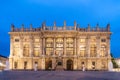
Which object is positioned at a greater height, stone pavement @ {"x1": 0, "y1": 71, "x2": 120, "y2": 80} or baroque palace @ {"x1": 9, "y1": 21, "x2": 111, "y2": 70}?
baroque palace @ {"x1": 9, "y1": 21, "x2": 111, "y2": 70}

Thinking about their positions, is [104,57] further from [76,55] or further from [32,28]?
[32,28]

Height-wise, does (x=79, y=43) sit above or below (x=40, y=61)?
above

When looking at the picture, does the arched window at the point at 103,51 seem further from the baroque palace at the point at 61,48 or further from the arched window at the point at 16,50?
the arched window at the point at 16,50

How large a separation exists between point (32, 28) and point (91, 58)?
18.7 metres

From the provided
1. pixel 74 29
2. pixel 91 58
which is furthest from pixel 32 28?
pixel 91 58

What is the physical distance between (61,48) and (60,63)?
169 inches

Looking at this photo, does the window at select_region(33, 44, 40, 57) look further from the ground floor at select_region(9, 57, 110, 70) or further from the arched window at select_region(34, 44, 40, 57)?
the ground floor at select_region(9, 57, 110, 70)

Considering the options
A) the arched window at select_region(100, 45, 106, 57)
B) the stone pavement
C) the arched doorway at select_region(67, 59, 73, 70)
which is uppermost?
the arched window at select_region(100, 45, 106, 57)

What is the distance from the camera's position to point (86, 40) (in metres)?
81.8

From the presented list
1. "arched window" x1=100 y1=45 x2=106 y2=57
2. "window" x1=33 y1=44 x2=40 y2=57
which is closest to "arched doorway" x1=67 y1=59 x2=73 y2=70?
"arched window" x1=100 y1=45 x2=106 y2=57

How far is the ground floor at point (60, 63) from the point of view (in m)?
79.6

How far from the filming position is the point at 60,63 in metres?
79.6

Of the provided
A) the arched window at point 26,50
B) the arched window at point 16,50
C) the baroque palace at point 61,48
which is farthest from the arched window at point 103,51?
the arched window at point 16,50

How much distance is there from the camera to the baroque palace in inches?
3159
